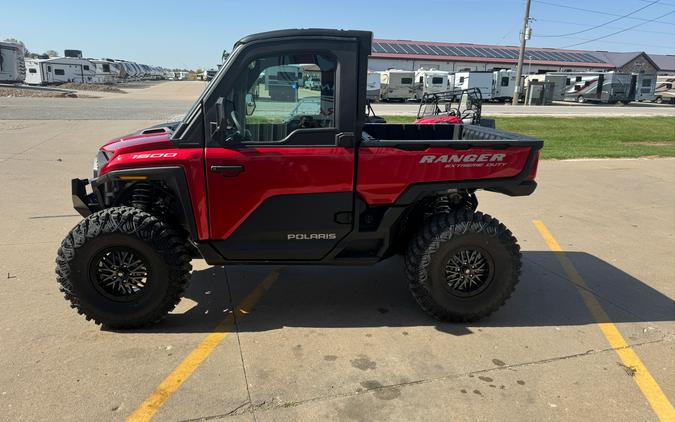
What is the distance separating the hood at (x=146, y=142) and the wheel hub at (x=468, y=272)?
7.63ft

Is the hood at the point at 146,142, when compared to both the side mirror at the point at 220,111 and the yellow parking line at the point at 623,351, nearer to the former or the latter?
the side mirror at the point at 220,111

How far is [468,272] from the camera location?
3.87 m

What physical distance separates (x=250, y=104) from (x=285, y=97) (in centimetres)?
26

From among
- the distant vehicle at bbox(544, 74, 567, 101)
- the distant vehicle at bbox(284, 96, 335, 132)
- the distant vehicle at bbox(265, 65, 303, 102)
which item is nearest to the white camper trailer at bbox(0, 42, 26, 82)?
the distant vehicle at bbox(265, 65, 303, 102)

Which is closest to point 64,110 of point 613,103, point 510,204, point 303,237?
point 510,204

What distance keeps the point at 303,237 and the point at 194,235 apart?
812 millimetres

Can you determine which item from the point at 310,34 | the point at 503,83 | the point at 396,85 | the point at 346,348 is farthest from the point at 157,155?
the point at 503,83

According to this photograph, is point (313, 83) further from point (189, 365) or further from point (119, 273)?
point (189, 365)

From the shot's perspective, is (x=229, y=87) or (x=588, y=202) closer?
(x=229, y=87)

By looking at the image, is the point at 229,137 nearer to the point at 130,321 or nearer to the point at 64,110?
the point at 130,321

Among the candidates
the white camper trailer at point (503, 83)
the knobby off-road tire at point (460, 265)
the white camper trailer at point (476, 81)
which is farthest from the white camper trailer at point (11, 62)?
the knobby off-road tire at point (460, 265)

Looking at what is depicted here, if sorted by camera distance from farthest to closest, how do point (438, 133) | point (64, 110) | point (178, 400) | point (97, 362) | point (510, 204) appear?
point (64, 110) → point (510, 204) → point (438, 133) → point (97, 362) → point (178, 400)

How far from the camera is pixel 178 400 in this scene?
2914 mm

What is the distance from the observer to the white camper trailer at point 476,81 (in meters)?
39.6
